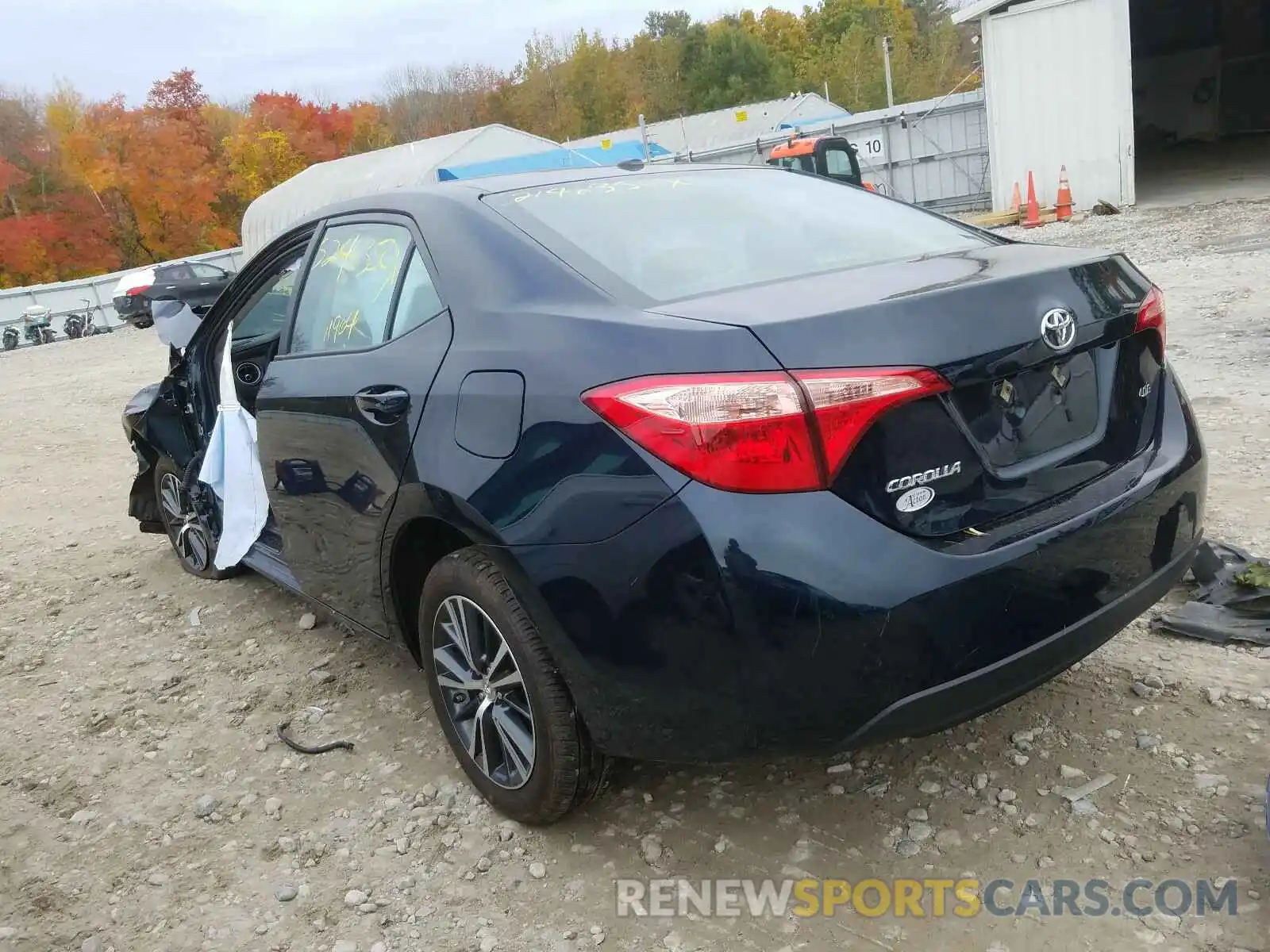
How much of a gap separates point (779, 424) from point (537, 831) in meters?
1.41

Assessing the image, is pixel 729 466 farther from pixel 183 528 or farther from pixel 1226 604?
pixel 183 528

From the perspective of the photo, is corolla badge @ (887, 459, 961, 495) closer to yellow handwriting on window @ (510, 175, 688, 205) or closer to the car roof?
yellow handwriting on window @ (510, 175, 688, 205)

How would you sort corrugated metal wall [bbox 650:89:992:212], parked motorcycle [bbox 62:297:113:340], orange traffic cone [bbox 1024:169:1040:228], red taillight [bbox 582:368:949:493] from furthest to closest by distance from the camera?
parked motorcycle [bbox 62:297:113:340] → corrugated metal wall [bbox 650:89:992:212] → orange traffic cone [bbox 1024:169:1040:228] → red taillight [bbox 582:368:949:493]

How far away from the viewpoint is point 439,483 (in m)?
2.58

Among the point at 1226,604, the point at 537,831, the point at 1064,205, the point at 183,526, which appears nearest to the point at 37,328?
the point at 1064,205

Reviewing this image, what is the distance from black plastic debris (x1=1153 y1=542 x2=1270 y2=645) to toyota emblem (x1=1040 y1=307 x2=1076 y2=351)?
51.0 inches

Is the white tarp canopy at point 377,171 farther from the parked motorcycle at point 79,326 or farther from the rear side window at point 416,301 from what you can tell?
the rear side window at point 416,301

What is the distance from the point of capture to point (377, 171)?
27.0 m

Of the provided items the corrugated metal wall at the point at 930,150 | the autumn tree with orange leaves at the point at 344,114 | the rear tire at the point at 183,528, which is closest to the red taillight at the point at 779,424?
the rear tire at the point at 183,528

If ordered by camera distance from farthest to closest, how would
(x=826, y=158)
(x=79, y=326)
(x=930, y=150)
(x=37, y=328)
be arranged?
(x=79, y=326)
(x=37, y=328)
(x=930, y=150)
(x=826, y=158)

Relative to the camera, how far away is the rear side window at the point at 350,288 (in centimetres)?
307

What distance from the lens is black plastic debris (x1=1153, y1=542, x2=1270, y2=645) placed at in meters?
3.23

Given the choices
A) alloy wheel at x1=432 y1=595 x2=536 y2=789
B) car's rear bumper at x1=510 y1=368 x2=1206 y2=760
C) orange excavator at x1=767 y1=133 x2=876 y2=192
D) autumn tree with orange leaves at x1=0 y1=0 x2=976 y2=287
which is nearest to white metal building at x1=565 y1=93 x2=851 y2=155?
autumn tree with orange leaves at x1=0 y1=0 x2=976 y2=287

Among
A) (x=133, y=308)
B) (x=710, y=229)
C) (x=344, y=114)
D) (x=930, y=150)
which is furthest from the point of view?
(x=344, y=114)
